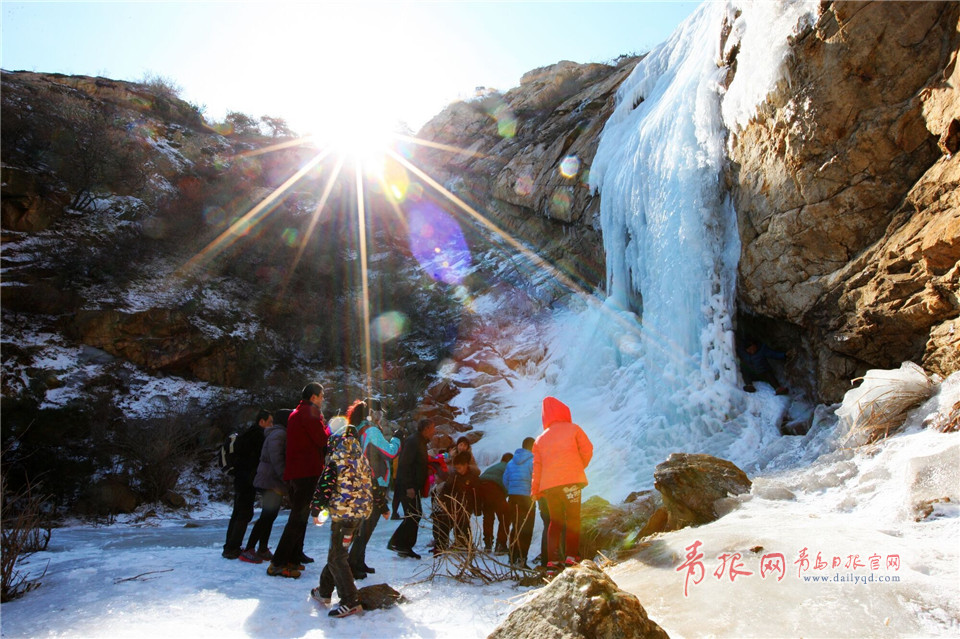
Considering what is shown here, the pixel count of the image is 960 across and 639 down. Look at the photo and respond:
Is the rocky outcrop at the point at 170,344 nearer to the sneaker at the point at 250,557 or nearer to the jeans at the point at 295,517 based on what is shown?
the sneaker at the point at 250,557

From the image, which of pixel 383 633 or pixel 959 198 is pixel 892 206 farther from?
pixel 383 633

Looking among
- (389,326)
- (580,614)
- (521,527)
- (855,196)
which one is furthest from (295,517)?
(389,326)

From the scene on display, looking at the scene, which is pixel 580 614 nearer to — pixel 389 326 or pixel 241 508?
pixel 241 508

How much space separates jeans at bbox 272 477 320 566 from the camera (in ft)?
14.6

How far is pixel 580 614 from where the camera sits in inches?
88.9

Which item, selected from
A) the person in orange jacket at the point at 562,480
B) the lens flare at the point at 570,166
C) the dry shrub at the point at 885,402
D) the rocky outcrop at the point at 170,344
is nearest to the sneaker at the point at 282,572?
the person in orange jacket at the point at 562,480

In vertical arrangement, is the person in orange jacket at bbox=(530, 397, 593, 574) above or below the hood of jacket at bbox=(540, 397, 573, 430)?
below

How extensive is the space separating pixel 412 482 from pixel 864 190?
634cm

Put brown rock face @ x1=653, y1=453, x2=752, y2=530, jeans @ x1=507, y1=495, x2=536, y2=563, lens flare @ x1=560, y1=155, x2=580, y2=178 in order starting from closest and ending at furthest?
brown rock face @ x1=653, y1=453, x2=752, y2=530 → jeans @ x1=507, y1=495, x2=536, y2=563 → lens flare @ x1=560, y1=155, x2=580, y2=178

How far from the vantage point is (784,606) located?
8.81 feet

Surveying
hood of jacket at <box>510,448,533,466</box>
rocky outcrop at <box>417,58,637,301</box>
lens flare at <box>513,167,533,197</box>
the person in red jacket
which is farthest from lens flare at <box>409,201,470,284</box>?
the person in red jacket

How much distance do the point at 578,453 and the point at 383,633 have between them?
6.47 ft

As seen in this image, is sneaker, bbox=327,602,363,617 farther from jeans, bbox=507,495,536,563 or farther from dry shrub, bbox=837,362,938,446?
dry shrub, bbox=837,362,938,446

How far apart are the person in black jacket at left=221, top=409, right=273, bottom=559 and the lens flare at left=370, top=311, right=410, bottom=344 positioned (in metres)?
12.8
